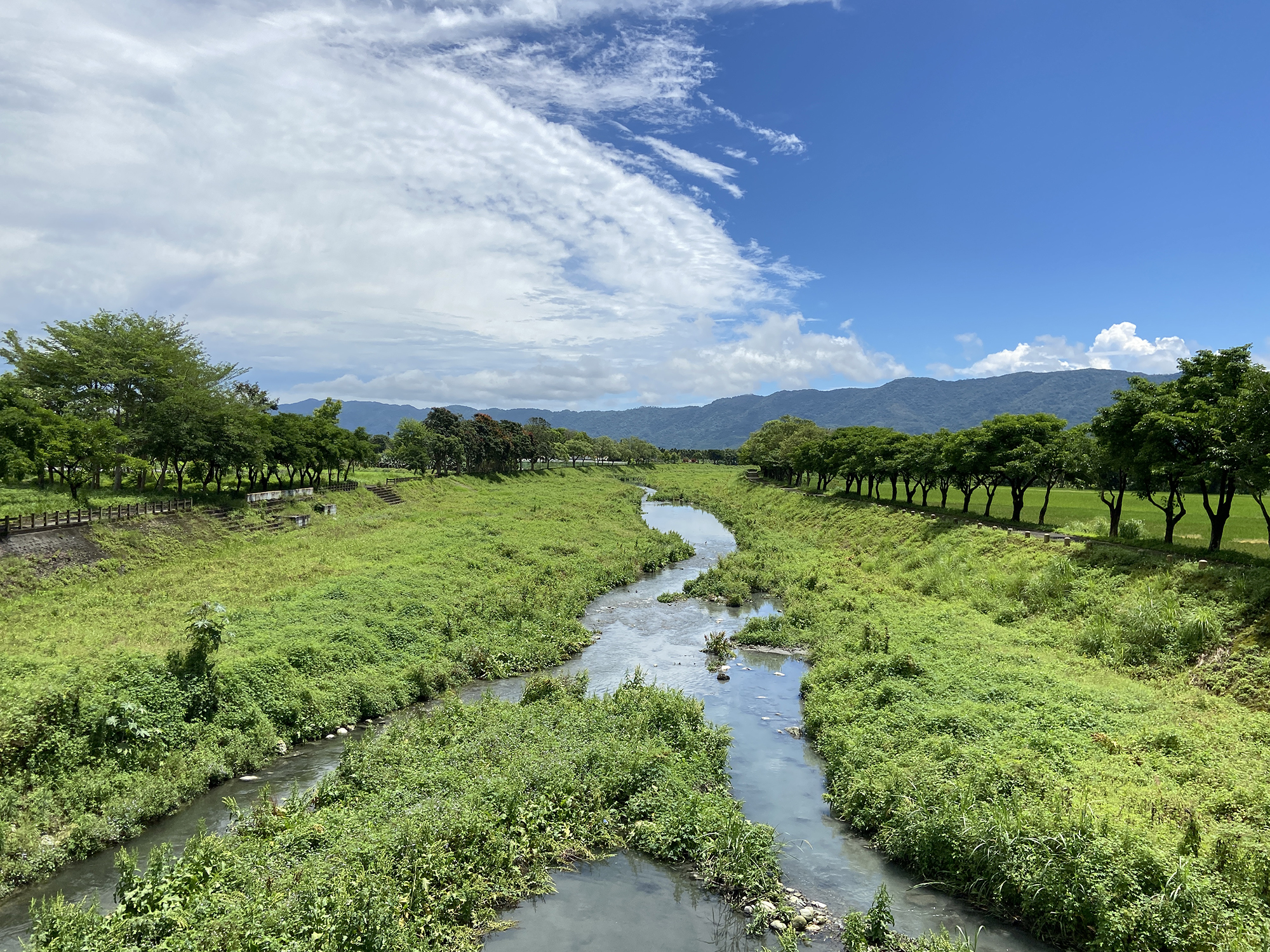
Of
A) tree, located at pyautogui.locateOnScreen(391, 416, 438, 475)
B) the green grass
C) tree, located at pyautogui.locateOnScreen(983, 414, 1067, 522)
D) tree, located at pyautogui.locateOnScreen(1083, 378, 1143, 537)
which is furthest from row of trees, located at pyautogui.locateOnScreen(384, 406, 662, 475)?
tree, located at pyautogui.locateOnScreen(1083, 378, 1143, 537)

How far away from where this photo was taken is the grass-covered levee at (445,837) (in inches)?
416

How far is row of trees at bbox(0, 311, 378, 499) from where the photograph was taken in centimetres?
4484

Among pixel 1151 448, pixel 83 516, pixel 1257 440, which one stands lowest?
pixel 83 516

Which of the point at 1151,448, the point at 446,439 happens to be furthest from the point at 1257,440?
the point at 446,439

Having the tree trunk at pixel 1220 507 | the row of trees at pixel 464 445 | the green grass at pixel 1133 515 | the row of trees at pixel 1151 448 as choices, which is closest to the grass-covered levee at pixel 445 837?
the row of trees at pixel 1151 448

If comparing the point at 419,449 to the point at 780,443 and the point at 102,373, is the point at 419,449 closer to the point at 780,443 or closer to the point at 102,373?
the point at 102,373

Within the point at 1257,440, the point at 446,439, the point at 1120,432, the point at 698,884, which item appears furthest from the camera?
the point at 446,439

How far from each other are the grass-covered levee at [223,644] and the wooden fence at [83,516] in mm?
1672

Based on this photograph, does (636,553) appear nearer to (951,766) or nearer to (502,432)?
(951,766)

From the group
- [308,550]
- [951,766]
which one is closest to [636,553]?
[308,550]

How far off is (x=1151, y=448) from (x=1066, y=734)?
20904 millimetres

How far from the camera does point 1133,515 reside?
48.1 metres

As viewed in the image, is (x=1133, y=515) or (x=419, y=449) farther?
(x=419, y=449)

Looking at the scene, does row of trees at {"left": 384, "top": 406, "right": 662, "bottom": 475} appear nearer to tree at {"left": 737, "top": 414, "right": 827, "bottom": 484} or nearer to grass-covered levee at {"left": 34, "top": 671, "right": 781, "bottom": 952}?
tree at {"left": 737, "top": 414, "right": 827, "bottom": 484}
